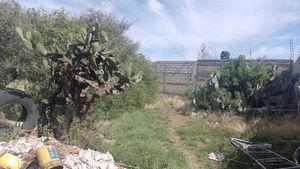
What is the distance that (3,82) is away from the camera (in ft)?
32.8

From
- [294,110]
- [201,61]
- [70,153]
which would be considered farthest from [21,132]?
[201,61]

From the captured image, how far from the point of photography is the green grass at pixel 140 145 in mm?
6457

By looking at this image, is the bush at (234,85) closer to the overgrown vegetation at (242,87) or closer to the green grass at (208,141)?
the overgrown vegetation at (242,87)

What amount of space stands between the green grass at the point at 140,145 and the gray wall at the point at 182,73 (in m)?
7.12

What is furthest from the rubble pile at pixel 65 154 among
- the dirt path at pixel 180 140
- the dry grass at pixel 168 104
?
the dry grass at pixel 168 104

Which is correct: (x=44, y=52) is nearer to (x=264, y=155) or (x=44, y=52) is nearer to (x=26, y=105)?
(x=26, y=105)

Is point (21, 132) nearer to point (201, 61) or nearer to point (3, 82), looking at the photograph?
point (3, 82)

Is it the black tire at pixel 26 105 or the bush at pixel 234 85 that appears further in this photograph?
the bush at pixel 234 85

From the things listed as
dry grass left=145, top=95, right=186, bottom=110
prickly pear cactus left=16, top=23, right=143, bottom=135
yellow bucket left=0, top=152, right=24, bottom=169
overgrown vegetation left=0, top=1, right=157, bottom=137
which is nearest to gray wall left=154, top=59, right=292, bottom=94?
dry grass left=145, top=95, right=186, bottom=110

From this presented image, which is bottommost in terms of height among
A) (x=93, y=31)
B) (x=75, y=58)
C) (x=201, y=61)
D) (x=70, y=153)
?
(x=70, y=153)

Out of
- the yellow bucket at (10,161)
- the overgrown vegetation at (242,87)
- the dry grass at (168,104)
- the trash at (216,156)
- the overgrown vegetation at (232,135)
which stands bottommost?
the trash at (216,156)

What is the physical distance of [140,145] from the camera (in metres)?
7.48

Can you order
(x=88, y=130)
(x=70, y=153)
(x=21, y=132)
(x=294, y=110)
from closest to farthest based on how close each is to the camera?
1. (x=70, y=153)
2. (x=21, y=132)
3. (x=88, y=130)
4. (x=294, y=110)

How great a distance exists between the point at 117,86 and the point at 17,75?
410 cm
